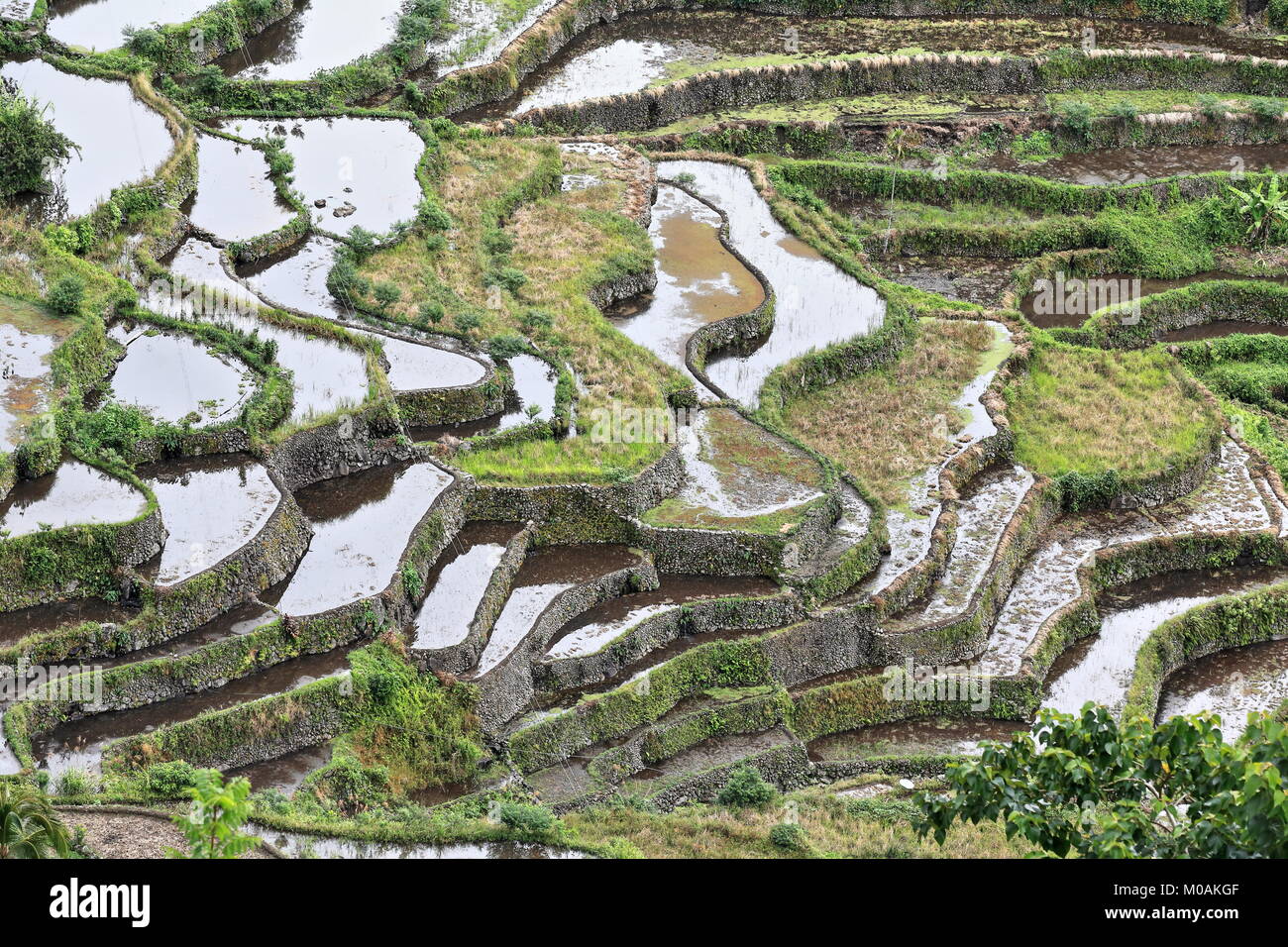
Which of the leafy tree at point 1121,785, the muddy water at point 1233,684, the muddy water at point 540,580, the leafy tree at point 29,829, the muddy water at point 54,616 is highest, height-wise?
the leafy tree at point 1121,785

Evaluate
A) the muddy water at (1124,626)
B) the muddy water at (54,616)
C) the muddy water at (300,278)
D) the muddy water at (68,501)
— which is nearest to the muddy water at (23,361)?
the muddy water at (68,501)

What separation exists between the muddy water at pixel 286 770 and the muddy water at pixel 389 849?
1753 mm

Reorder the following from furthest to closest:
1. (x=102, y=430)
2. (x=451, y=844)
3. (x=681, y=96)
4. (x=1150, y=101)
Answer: (x=1150, y=101), (x=681, y=96), (x=102, y=430), (x=451, y=844)

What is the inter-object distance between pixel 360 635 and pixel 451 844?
190 inches

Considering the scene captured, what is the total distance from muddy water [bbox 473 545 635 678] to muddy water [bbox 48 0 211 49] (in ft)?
73.2

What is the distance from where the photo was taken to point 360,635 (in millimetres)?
26172

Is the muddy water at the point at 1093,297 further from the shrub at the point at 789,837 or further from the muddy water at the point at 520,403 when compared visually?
the shrub at the point at 789,837

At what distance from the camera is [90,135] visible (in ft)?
130

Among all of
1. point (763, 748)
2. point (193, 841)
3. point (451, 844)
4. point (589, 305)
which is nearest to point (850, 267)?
point (589, 305)

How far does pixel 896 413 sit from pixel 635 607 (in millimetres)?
9527

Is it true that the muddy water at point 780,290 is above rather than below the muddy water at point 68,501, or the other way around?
above

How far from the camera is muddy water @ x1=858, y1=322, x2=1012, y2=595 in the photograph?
3095 cm

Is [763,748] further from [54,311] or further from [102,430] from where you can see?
[54,311]

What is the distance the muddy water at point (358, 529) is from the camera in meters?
26.7
